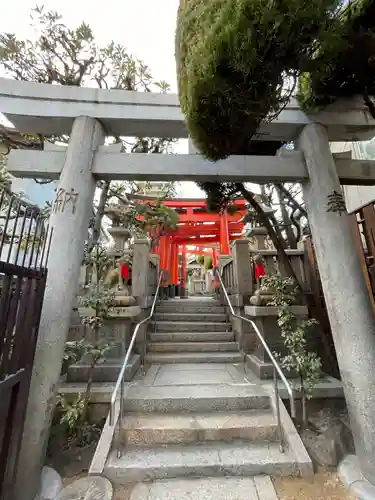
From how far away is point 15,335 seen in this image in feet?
6.70

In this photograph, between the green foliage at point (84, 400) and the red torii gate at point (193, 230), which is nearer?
the green foliage at point (84, 400)

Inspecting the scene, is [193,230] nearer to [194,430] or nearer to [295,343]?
[295,343]

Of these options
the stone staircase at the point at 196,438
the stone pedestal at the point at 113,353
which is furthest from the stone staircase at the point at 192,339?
the stone pedestal at the point at 113,353

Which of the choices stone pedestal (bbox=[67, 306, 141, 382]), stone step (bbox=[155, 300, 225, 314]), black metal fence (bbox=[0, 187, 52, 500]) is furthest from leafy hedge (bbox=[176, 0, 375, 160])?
stone step (bbox=[155, 300, 225, 314])

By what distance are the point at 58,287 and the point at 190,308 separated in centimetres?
449

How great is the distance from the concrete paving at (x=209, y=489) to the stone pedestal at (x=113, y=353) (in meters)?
1.62

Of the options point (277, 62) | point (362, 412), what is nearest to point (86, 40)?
point (277, 62)

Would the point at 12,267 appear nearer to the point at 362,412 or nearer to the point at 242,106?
the point at 242,106

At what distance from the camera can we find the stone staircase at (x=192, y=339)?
190 inches

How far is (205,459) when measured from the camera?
8.44 feet

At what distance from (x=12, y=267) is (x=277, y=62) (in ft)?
8.03

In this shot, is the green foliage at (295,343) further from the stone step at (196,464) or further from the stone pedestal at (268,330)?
the stone step at (196,464)

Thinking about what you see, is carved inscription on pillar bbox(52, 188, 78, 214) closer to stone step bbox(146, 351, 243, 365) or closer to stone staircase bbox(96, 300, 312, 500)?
stone staircase bbox(96, 300, 312, 500)

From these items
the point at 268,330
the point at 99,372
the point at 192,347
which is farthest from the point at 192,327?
the point at 99,372
